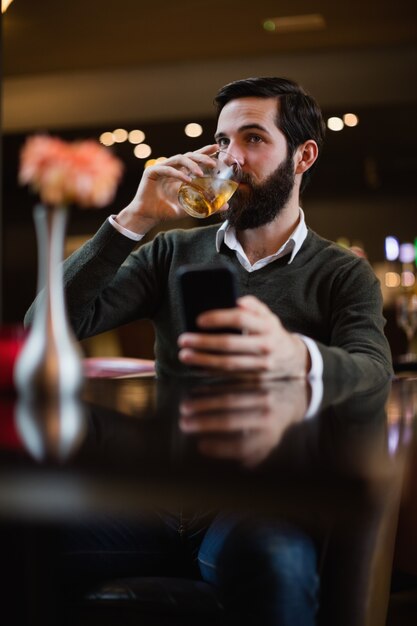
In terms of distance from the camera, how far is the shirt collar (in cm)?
185

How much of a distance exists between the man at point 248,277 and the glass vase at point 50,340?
0.18 meters

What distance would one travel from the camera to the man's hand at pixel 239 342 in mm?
1069

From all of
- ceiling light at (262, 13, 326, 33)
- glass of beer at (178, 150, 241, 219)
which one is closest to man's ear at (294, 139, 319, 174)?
glass of beer at (178, 150, 241, 219)

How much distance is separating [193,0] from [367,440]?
5.14 m

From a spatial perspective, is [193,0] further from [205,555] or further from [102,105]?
[205,555]

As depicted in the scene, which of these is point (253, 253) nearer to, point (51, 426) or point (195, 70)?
point (51, 426)

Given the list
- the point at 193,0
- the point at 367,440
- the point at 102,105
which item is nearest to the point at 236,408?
the point at 367,440

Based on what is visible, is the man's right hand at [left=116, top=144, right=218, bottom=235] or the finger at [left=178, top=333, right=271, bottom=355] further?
the man's right hand at [left=116, top=144, right=218, bottom=235]

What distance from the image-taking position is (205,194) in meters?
1.75

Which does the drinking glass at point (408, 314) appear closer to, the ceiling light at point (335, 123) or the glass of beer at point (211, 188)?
the glass of beer at point (211, 188)

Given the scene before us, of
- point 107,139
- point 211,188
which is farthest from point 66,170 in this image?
point 107,139

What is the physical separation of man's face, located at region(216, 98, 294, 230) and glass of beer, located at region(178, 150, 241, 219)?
0.17 meters

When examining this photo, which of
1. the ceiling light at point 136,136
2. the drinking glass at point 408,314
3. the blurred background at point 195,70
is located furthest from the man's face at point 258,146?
the ceiling light at point 136,136

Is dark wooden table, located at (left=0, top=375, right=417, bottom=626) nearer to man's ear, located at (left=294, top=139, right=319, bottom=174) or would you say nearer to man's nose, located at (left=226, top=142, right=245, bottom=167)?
man's nose, located at (left=226, top=142, right=245, bottom=167)
